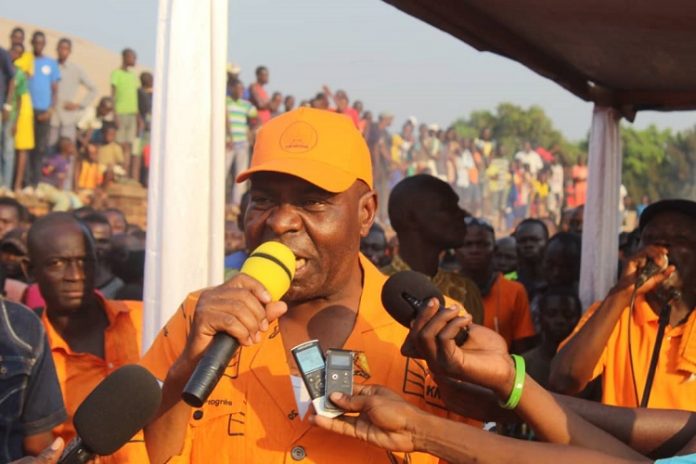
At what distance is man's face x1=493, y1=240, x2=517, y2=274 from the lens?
1015cm

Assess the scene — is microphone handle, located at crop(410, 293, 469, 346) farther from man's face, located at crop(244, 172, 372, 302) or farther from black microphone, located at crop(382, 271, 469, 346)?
man's face, located at crop(244, 172, 372, 302)

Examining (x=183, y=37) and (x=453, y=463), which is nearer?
(x=453, y=463)

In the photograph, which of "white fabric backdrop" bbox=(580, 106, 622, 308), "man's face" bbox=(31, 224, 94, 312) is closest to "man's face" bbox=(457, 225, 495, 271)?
"white fabric backdrop" bbox=(580, 106, 622, 308)

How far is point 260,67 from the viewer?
1598cm

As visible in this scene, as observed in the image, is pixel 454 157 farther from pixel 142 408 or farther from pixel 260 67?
pixel 142 408

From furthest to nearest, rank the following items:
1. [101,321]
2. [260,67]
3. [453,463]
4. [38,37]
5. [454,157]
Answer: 1. [454,157]
2. [260,67]
3. [38,37]
4. [101,321]
5. [453,463]

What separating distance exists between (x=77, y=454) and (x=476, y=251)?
5735 mm

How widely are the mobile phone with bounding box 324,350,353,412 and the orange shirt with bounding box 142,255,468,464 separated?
258 mm

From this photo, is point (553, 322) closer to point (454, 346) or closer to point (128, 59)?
point (454, 346)

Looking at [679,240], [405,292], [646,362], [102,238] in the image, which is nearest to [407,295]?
[405,292]

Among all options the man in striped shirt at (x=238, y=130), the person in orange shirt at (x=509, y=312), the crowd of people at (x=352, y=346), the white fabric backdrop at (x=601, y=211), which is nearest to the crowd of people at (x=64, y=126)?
the man in striped shirt at (x=238, y=130)

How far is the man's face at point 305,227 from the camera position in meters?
2.71

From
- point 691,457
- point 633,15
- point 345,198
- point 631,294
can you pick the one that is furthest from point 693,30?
point 691,457

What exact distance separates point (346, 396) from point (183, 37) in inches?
78.9
